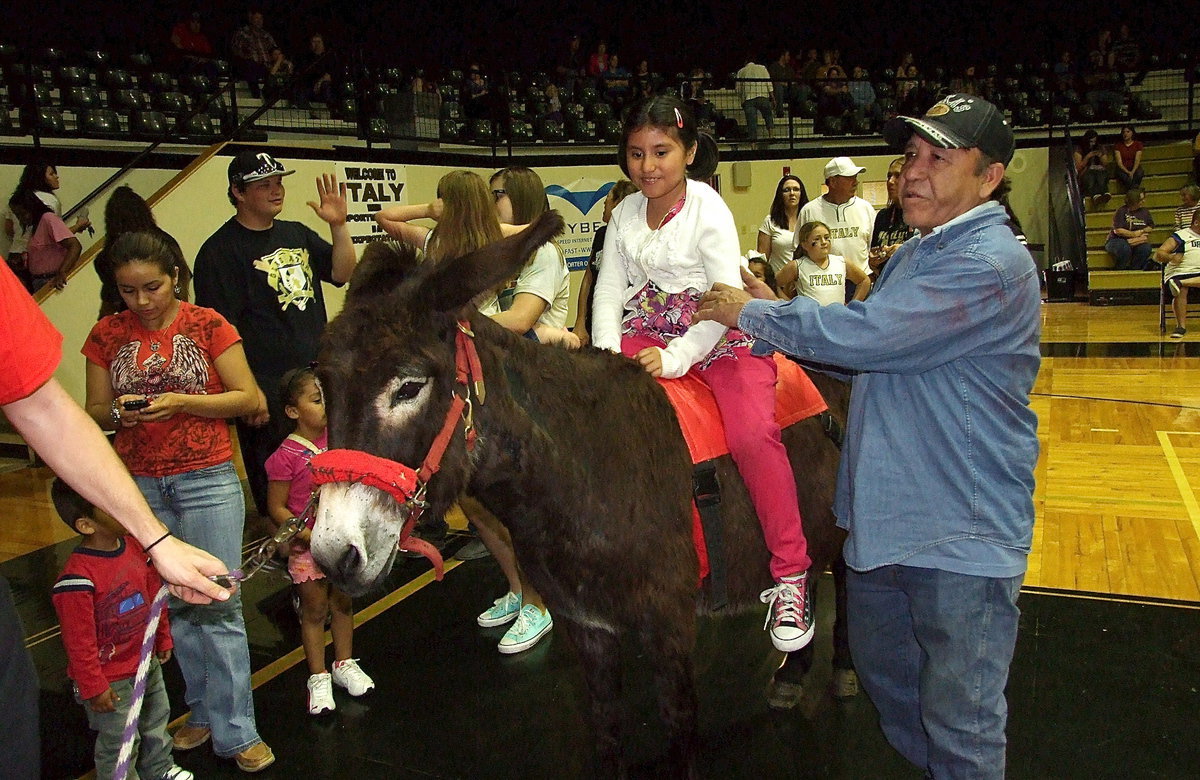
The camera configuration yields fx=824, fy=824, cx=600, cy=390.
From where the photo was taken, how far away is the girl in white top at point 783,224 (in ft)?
26.1

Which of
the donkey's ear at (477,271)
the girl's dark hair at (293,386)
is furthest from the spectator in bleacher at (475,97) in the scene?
the donkey's ear at (477,271)

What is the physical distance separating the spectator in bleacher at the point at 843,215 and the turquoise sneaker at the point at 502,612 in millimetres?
4348

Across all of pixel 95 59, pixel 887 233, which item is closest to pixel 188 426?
pixel 887 233

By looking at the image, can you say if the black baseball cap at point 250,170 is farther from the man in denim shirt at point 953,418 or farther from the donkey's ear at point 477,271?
the man in denim shirt at point 953,418

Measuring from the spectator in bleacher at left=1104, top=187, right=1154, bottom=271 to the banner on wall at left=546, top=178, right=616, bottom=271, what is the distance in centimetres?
1014

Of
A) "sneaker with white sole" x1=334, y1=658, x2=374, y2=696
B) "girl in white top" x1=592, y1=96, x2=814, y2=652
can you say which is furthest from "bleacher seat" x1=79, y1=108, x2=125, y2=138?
"girl in white top" x1=592, y1=96, x2=814, y2=652

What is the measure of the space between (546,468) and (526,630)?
2233mm

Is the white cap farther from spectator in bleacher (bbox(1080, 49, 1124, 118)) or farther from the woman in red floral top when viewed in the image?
spectator in bleacher (bbox(1080, 49, 1124, 118))

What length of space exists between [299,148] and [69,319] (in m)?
3.46

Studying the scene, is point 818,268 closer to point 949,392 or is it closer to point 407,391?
point 949,392

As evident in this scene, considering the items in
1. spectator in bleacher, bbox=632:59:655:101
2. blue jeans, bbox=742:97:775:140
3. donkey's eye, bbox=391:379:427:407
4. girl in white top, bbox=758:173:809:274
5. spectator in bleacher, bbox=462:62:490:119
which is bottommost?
donkey's eye, bbox=391:379:427:407

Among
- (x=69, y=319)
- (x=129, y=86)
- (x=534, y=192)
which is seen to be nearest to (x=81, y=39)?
(x=129, y=86)

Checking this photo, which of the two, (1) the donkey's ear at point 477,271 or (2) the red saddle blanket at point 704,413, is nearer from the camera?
(1) the donkey's ear at point 477,271

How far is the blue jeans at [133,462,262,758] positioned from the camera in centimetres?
322
